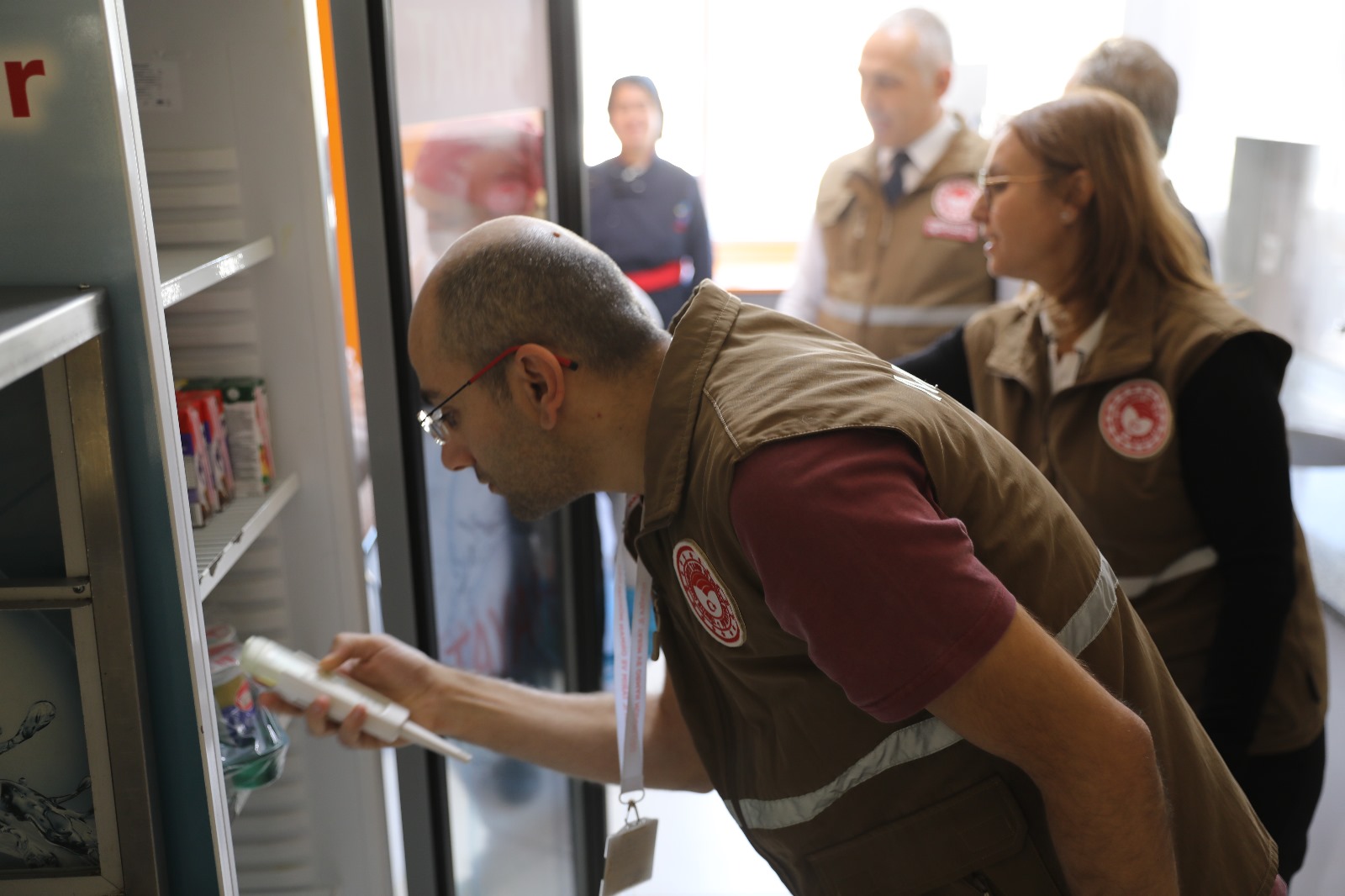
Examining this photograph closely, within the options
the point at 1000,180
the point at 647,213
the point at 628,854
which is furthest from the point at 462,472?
the point at 647,213

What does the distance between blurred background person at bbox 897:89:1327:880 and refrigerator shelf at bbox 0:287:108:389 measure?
1340 millimetres

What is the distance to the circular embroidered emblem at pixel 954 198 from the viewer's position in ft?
9.17

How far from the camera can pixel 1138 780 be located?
0.99m

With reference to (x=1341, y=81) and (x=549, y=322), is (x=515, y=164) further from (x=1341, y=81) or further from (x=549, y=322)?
(x=1341, y=81)

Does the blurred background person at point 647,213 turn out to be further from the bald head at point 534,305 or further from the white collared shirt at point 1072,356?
the bald head at point 534,305

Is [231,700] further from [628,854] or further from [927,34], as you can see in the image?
[927,34]

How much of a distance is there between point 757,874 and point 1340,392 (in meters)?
1.80

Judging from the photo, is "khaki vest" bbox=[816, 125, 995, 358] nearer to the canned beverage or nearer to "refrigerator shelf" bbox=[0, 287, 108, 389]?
the canned beverage

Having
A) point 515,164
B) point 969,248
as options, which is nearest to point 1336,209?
point 969,248

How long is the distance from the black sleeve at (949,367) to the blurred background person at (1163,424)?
0.45ft

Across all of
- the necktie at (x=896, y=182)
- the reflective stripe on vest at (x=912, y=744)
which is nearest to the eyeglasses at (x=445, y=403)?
the reflective stripe on vest at (x=912, y=744)

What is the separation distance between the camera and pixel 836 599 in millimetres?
914

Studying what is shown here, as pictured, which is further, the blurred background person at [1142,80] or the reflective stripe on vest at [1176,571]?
the blurred background person at [1142,80]

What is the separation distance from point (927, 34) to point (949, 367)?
129 cm
